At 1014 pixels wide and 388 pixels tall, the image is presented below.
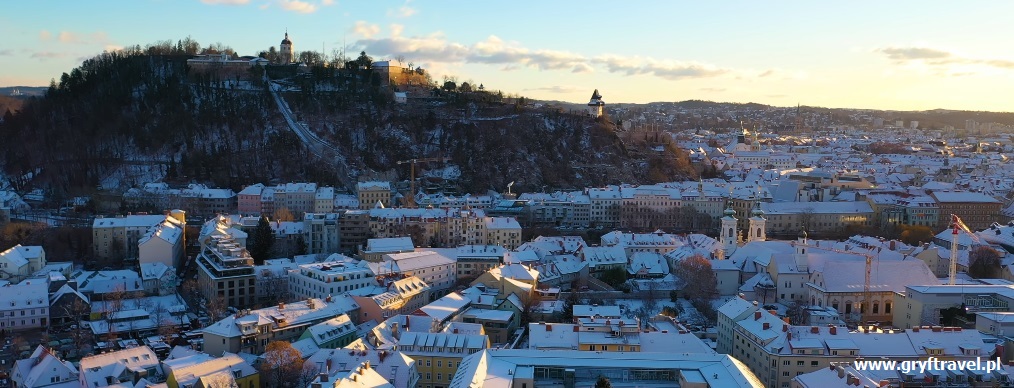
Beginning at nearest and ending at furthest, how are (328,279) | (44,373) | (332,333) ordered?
(44,373) → (332,333) → (328,279)

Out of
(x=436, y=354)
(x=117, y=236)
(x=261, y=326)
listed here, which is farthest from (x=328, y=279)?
(x=117, y=236)

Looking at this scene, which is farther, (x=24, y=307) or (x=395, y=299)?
(x=395, y=299)

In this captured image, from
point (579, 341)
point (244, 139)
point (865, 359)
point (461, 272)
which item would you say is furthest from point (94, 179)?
point (865, 359)

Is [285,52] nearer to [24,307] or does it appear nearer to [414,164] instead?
[414,164]

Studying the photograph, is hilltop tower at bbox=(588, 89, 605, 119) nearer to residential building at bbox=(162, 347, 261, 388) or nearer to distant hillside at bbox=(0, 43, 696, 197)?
distant hillside at bbox=(0, 43, 696, 197)

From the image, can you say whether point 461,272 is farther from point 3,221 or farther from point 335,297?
point 3,221

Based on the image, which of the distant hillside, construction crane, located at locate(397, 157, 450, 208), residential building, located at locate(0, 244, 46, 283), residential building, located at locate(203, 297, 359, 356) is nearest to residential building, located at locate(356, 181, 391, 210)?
construction crane, located at locate(397, 157, 450, 208)

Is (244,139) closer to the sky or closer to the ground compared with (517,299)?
closer to the sky
